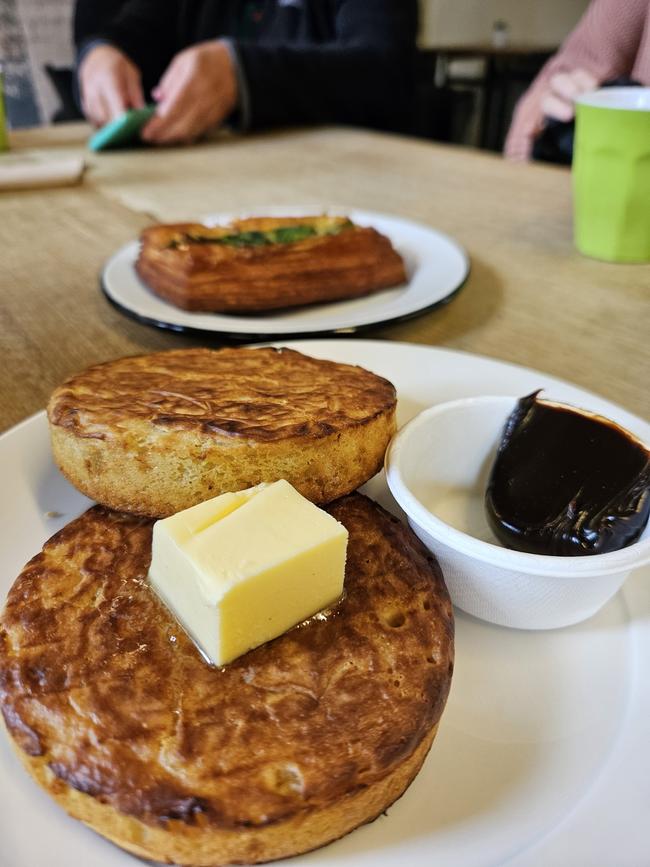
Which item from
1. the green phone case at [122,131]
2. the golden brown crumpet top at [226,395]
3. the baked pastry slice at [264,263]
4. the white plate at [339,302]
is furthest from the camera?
the green phone case at [122,131]

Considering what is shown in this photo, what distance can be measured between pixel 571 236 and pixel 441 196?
59 cm

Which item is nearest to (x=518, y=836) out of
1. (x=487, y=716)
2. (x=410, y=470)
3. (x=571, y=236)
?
(x=487, y=716)

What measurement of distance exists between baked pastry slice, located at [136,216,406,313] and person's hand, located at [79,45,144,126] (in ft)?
6.88

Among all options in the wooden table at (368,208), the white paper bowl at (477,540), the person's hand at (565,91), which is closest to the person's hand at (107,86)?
the wooden table at (368,208)

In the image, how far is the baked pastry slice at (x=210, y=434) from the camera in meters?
0.76

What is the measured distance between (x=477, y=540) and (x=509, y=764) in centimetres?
22

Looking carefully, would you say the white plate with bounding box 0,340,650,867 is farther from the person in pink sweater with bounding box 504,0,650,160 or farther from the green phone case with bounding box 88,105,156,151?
the green phone case with bounding box 88,105,156,151

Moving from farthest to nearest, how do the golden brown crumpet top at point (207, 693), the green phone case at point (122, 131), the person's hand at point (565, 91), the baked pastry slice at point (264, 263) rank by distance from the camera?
the green phone case at point (122, 131) < the person's hand at point (565, 91) < the baked pastry slice at point (264, 263) < the golden brown crumpet top at point (207, 693)

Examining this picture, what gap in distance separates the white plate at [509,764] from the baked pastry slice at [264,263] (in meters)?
0.63

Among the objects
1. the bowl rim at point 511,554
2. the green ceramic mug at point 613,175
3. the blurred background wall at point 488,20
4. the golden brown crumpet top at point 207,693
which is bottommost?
the golden brown crumpet top at point 207,693

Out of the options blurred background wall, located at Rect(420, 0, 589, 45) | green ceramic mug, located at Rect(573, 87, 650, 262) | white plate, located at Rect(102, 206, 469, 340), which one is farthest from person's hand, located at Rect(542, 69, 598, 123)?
blurred background wall, located at Rect(420, 0, 589, 45)

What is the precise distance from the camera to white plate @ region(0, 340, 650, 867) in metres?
0.54

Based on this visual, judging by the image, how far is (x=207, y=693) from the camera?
23.4 inches

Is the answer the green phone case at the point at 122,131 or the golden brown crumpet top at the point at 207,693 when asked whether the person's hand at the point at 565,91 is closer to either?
the green phone case at the point at 122,131
